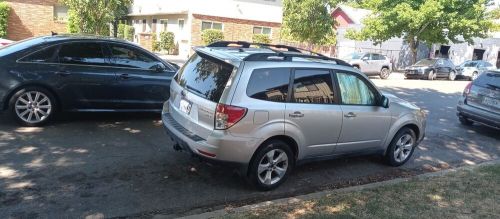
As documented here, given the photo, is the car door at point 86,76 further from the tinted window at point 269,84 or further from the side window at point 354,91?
the side window at point 354,91

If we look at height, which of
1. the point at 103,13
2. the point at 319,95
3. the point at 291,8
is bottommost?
the point at 319,95

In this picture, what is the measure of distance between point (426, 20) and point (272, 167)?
26.2 m

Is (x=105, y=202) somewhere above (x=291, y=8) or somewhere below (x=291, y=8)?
below

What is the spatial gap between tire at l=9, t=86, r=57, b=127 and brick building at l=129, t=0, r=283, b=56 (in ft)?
69.7

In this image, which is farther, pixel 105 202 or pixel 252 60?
pixel 252 60

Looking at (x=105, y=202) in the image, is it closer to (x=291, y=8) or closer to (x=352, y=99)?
(x=352, y=99)

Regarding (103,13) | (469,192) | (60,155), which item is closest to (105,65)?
(60,155)

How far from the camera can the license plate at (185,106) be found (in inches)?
213

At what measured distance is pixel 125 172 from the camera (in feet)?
18.5

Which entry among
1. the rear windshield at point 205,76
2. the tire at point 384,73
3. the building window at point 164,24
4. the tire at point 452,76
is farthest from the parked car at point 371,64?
the rear windshield at point 205,76

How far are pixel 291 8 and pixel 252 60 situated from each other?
2856cm

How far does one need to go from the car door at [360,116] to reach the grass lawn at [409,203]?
0.80 m

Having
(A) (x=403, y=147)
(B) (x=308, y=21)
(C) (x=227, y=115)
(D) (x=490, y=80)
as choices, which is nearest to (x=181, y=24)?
(B) (x=308, y=21)

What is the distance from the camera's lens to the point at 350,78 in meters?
6.11
